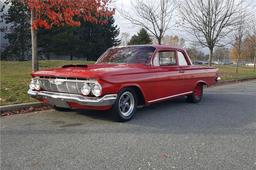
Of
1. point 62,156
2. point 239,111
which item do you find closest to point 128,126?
point 62,156

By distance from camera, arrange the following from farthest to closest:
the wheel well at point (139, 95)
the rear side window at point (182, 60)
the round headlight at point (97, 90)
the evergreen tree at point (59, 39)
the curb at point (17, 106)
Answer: the evergreen tree at point (59, 39) → the rear side window at point (182, 60) → the curb at point (17, 106) → the wheel well at point (139, 95) → the round headlight at point (97, 90)

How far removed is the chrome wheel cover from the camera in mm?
6238

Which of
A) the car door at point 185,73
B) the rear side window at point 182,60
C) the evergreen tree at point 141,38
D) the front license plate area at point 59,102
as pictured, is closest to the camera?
the front license plate area at point 59,102

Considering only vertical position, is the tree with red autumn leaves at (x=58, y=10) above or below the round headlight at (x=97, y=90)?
above

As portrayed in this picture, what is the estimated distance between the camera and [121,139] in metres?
4.97

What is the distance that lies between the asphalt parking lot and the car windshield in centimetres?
123

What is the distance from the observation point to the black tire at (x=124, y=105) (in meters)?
6.01

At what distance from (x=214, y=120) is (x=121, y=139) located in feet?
8.31

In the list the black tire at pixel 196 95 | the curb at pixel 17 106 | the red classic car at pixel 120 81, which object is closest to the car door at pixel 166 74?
the red classic car at pixel 120 81

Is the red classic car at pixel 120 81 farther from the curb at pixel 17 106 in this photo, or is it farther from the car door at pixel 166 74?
the curb at pixel 17 106

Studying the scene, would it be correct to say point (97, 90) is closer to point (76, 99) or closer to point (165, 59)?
point (76, 99)

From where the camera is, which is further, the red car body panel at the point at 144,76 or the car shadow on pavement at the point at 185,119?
the red car body panel at the point at 144,76

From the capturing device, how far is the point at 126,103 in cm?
638

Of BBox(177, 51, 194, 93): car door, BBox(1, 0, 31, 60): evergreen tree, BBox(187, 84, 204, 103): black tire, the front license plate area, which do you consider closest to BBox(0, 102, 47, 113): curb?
the front license plate area
